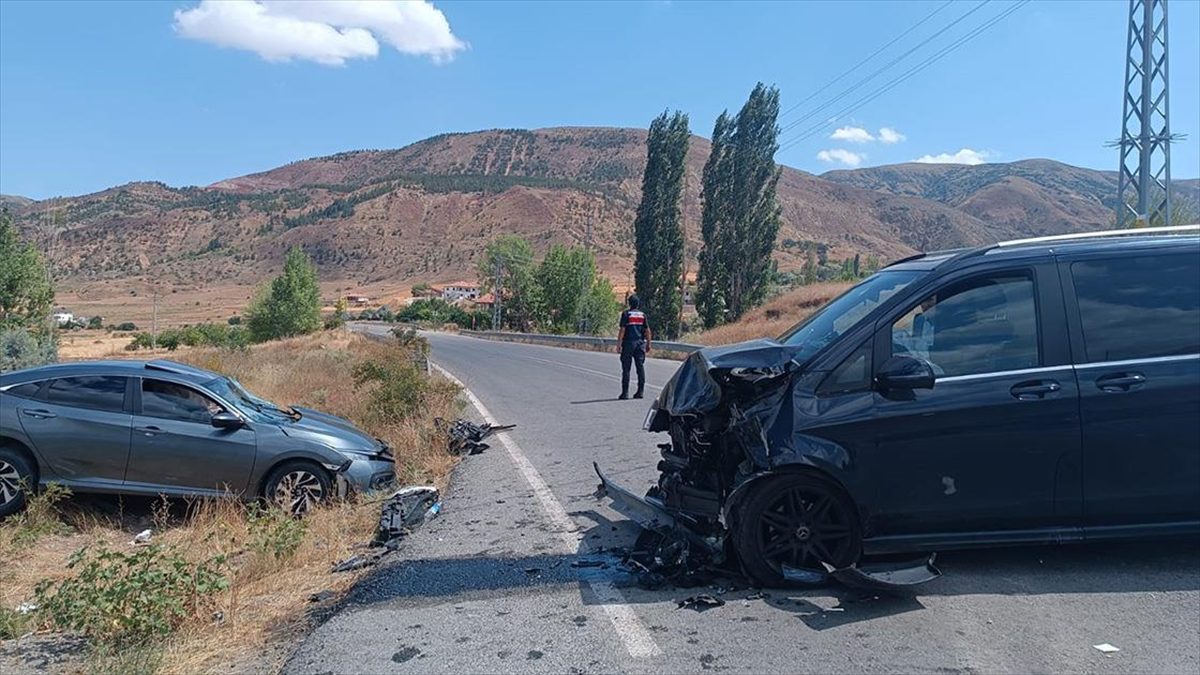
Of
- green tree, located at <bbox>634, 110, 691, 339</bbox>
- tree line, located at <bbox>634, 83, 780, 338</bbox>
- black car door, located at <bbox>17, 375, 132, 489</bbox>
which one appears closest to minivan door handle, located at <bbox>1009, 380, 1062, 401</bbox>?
black car door, located at <bbox>17, 375, 132, 489</bbox>

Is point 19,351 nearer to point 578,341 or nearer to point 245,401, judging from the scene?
point 578,341

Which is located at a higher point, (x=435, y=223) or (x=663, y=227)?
(x=435, y=223)

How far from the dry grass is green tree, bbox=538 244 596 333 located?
30.7m

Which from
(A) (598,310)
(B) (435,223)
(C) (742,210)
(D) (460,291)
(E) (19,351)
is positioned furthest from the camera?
(B) (435,223)

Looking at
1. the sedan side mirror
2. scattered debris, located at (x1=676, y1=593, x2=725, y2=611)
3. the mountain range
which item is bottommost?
scattered debris, located at (x1=676, y1=593, x2=725, y2=611)

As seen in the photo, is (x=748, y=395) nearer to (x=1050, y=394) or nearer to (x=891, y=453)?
(x=891, y=453)

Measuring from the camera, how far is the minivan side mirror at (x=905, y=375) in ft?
14.9

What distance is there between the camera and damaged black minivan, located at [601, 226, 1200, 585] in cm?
457

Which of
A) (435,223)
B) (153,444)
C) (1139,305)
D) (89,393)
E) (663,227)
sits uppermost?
(435,223)

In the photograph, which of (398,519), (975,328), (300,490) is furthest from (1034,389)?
(300,490)

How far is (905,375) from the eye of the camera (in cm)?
454

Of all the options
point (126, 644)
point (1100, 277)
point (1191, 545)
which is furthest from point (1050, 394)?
point (126, 644)

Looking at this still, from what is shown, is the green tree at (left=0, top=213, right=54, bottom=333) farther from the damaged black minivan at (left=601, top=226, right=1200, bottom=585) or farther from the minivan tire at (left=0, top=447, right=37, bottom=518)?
the damaged black minivan at (left=601, top=226, right=1200, bottom=585)

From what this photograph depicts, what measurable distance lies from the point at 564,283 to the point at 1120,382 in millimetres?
71590
